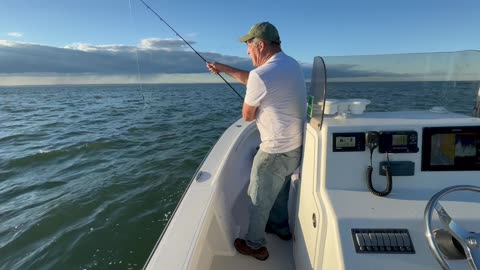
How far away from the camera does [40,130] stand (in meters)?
10.3

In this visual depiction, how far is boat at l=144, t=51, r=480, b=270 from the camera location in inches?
50.9

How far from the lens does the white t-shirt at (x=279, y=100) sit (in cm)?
188

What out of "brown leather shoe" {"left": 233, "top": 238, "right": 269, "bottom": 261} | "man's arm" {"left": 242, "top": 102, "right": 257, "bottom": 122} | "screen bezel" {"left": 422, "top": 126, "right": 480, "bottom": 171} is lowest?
"brown leather shoe" {"left": 233, "top": 238, "right": 269, "bottom": 261}

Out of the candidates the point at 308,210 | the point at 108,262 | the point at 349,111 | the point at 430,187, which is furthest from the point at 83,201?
the point at 430,187

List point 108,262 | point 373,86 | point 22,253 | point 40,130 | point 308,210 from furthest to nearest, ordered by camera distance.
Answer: point 40,130 → point 22,253 → point 108,262 → point 373,86 → point 308,210

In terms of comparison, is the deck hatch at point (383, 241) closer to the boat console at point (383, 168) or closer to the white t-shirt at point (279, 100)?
the boat console at point (383, 168)

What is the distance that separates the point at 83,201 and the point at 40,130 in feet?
24.4

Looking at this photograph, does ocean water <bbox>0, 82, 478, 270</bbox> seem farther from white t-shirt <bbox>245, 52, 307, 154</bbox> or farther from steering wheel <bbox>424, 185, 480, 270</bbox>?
steering wheel <bbox>424, 185, 480, 270</bbox>

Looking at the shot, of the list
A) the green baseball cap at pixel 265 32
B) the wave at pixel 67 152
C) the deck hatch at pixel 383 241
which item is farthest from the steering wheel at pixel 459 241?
the wave at pixel 67 152

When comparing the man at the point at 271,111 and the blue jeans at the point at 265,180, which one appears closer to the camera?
the man at the point at 271,111

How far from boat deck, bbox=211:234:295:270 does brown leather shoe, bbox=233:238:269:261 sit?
47 mm

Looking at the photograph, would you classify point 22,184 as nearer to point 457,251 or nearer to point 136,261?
point 136,261

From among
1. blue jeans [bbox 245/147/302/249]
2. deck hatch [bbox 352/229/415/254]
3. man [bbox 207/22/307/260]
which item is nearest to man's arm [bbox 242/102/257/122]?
man [bbox 207/22/307/260]

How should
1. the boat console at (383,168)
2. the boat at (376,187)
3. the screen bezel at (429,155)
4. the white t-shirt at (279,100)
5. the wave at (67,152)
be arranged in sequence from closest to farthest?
the boat at (376,187), the boat console at (383,168), the screen bezel at (429,155), the white t-shirt at (279,100), the wave at (67,152)
